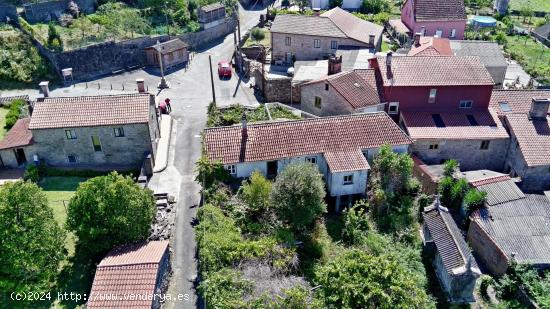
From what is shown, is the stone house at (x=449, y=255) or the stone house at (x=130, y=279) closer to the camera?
the stone house at (x=130, y=279)

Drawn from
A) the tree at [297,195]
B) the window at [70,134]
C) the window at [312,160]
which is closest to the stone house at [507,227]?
the window at [312,160]

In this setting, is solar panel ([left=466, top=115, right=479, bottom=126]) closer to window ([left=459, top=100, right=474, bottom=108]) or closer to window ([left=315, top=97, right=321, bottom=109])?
window ([left=459, top=100, right=474, bottom=108])

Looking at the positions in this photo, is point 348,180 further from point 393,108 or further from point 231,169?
point 393,108

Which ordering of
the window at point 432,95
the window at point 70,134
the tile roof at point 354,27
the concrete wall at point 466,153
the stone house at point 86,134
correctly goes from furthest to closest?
the tile roof at point 354,27
the window at point 432,95
the concrete wall at point 466,153
the window at point 70,134
the stone house at point 86,134

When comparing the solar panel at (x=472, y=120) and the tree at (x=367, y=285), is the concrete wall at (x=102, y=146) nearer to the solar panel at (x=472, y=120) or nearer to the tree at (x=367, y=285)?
the tree at (x=367, y=285)

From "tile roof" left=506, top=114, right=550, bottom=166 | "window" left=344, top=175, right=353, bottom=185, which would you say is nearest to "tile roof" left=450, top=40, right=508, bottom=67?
"tile roof" left=506, top=114, right=550, bottom=166

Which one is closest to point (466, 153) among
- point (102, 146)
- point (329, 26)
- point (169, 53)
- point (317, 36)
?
point (317, 36)

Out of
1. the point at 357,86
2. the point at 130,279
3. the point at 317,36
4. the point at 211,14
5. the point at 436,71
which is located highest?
the point at 436,71
